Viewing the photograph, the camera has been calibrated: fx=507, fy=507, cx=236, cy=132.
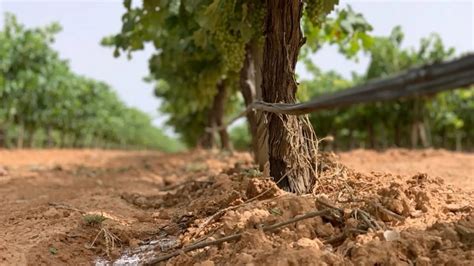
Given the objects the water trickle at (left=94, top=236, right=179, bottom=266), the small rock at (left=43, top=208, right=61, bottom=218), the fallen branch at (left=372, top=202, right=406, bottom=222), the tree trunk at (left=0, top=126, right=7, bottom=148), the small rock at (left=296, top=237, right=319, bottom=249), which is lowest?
the water trickle at (left=94, top=236, right=179, bottom=266)

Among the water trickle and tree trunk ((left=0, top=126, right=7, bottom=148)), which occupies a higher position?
tree trunk ((left=0, top=126, right=7, bottom=148))

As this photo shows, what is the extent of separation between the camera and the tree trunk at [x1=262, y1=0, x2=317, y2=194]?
4.27 meters

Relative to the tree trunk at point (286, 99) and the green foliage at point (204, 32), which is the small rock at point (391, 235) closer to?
the tree trunk at point (286, 99)

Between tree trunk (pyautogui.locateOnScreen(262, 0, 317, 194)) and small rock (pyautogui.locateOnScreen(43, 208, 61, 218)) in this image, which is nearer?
tree trunk (pyautogui.locateOnScreen(262, 0, 317, 194))

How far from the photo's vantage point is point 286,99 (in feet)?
14.4

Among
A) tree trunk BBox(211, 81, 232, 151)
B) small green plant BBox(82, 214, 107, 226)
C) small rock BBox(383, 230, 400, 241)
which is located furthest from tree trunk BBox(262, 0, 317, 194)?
tree trunk BBox(211, 81, 232, 151)

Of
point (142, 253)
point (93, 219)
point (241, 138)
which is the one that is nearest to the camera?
point (142, 253)

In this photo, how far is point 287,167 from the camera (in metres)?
4.27

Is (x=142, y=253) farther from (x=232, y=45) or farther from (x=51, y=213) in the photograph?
(x=232, y=45)

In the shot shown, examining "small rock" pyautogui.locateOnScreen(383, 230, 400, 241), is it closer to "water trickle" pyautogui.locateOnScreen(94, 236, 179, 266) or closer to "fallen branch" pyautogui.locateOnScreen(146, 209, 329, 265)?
"fallen branch" pyautogui.locateOnScreen(146, 209, 329, 265)

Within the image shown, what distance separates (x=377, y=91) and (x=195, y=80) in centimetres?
669

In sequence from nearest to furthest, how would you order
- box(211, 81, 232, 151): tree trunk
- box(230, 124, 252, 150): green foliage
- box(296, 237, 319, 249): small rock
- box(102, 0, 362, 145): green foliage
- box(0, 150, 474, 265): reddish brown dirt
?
box(0, 150, 474, 265): reddish brown dirt → box(296, 237, 319, 249): small rock → box(102, 0, 362, 145): green foliage → box(211, 81, 232, 151): tree trunk → box(230, 124, 252, 150): green foliage

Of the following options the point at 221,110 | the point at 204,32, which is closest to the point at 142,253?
the point at 204,32

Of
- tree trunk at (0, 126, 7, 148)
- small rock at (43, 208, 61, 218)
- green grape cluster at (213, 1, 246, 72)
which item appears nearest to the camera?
small rock at (43, 208, 61, 218)
